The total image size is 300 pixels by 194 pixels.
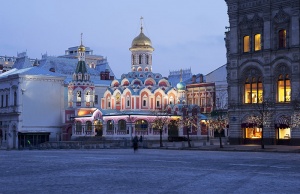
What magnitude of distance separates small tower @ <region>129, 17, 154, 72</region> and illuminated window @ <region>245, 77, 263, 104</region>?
4257 cm

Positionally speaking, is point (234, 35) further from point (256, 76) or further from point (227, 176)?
point (227, 176)

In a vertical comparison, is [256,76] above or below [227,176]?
above

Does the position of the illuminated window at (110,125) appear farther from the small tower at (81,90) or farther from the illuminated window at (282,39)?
the illuminated window at (282,39)

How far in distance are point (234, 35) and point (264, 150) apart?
17194mm

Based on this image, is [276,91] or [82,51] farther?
[82,51]

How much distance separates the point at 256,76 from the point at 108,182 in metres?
42.6

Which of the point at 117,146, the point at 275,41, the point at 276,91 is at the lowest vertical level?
the point at 117,146

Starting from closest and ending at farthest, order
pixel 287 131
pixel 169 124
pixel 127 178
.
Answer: pixel 127 178 < pixel 287 131 < pixel 169 124

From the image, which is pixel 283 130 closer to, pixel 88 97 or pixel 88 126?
pixel 88 126

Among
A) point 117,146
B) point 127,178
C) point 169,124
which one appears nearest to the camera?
point 127,178

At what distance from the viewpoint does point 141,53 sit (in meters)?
104

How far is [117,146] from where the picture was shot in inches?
2763

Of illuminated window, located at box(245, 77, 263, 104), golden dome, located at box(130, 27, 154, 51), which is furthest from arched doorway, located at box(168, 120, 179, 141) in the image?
illuminated window, located at box(245, 77, 263, 104)

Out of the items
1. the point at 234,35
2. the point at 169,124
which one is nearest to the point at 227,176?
the point at 234,35
